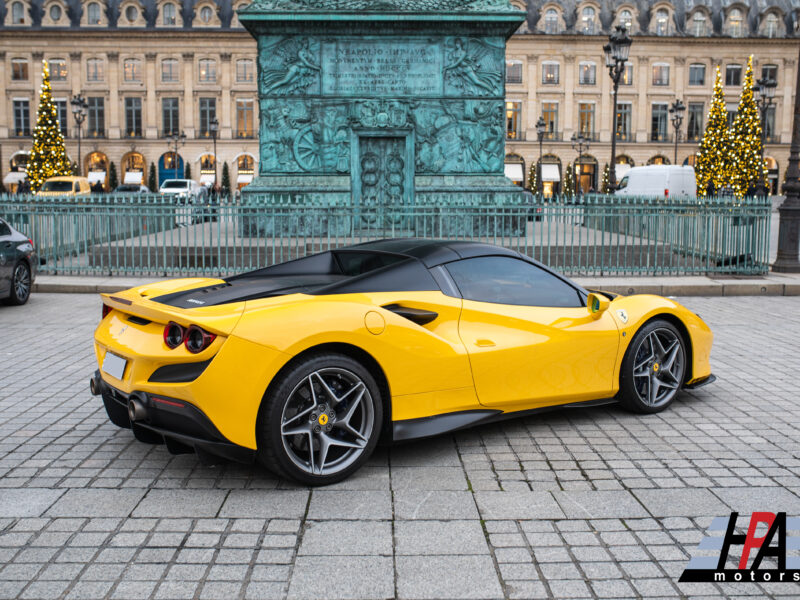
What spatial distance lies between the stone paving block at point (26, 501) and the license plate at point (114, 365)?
2.23 feet

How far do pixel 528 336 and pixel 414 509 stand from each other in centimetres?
159

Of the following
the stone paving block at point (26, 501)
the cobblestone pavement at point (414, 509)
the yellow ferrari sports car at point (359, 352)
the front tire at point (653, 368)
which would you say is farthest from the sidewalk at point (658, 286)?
the stone paving block at point (26, 501)

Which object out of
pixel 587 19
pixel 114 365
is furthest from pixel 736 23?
pixel 114 365

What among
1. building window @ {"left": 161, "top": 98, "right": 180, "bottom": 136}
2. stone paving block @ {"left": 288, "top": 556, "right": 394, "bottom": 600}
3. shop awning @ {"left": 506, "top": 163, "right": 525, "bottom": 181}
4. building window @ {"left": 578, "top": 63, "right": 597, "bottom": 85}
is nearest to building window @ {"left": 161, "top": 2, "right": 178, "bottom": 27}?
building window @ {"left": 161, "top": 98, "right": 180, "bottom": 136}

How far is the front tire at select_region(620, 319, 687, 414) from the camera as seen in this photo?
5.95 m

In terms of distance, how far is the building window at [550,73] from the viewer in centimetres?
7219

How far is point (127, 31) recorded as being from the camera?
230 ft

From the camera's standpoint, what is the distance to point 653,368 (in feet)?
20.0

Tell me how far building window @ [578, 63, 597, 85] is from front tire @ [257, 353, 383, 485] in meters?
72.0

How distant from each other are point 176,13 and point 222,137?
1120 cm

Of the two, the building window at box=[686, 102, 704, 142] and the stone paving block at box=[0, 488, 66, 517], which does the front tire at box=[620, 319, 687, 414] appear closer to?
the stone paving block at box=[0, 488, 66, 517]

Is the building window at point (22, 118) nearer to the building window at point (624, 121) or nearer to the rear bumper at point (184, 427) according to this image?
the building window at point (624, 121)

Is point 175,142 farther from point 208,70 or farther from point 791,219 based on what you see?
point 791,219

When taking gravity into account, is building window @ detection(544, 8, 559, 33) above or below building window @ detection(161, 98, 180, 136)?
above
